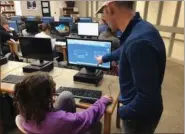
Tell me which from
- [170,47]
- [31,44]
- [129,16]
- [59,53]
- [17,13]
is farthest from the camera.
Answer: [17,13]

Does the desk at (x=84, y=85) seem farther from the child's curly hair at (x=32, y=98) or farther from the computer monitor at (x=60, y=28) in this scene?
the computer monitor at (x=60, y=28)

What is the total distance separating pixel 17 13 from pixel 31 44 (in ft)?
22.2

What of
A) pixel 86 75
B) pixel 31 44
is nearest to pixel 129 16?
pixel 86 75

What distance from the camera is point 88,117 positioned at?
1.26m

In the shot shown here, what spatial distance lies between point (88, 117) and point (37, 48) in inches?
47.0

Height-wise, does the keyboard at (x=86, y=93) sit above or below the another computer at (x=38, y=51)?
below

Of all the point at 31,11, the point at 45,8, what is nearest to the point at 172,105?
the point at 45,8

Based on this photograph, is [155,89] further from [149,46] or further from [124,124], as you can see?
[124,124]

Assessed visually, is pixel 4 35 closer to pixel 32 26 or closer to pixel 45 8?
pixel 32 26

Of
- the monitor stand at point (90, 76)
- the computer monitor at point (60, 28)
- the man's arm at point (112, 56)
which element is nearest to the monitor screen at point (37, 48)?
the monitor stand at point (90, 76)

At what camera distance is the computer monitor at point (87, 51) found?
1.82 meters

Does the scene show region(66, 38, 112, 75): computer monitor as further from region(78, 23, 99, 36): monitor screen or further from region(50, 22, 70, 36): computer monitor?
region(50, 22, 70, 36): computer monitor

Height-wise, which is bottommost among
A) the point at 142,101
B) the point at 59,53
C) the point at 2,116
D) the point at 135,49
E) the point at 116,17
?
the point at 2,116

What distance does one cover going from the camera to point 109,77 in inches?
79.4
